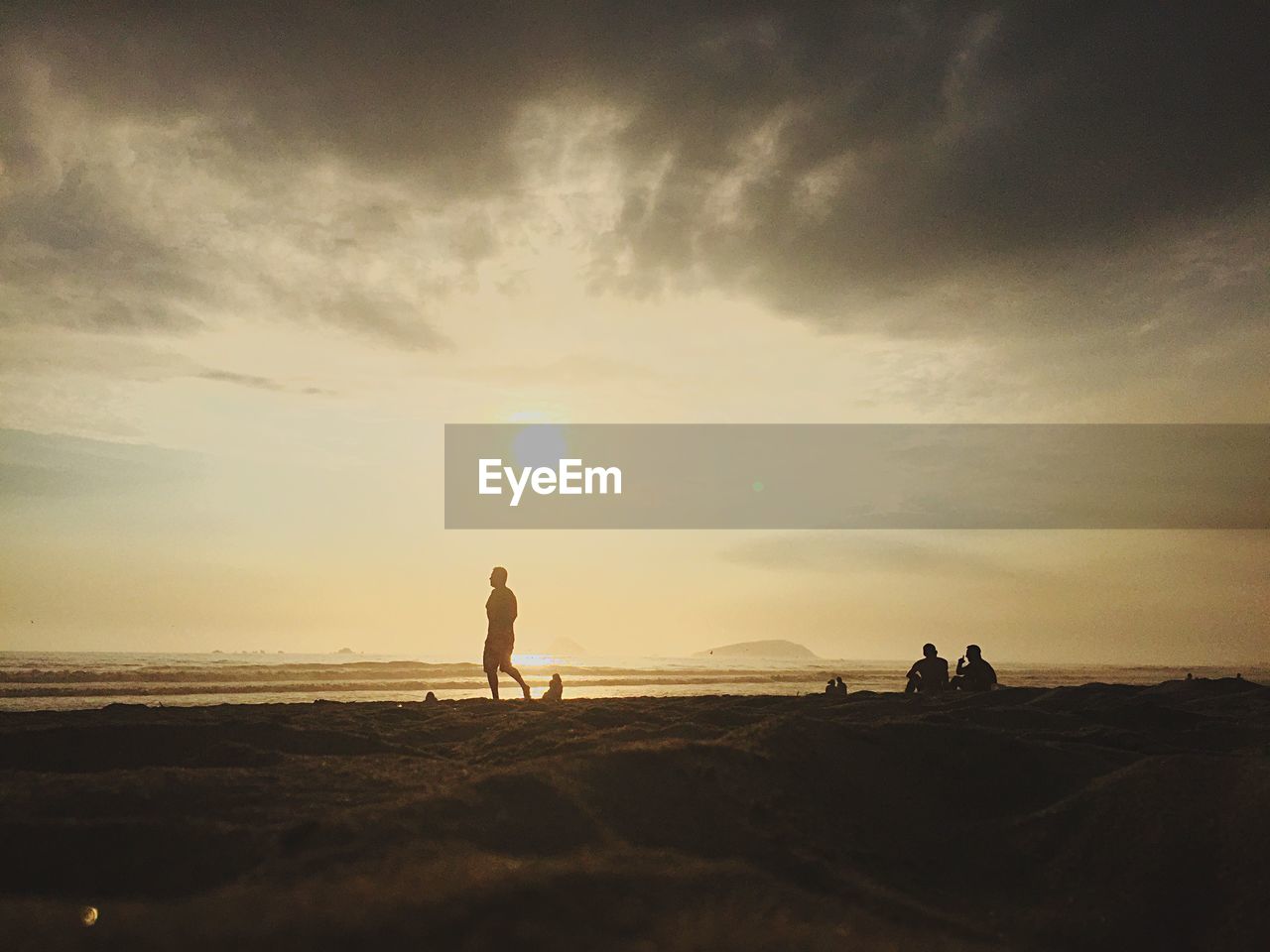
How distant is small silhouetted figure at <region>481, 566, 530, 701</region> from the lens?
12.6m

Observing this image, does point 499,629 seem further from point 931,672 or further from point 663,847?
point 663,847

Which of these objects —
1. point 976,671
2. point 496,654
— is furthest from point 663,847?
point 976,671

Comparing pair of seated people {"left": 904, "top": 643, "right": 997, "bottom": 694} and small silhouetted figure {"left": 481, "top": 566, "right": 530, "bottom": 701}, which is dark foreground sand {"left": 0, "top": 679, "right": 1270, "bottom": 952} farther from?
pair of seated people {"left": 904, "top": 643, "right": 997, "bottom": 694}

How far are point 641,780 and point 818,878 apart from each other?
1.17m

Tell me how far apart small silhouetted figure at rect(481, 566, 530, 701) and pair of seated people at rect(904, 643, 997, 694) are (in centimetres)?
680

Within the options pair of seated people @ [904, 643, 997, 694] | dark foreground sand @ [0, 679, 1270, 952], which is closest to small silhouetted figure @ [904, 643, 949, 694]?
pair of seated people @ [904, 643, 997, 694]

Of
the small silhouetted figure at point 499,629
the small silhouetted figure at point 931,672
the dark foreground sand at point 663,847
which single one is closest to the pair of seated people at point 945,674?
the small silhouetted figure at point 931,672

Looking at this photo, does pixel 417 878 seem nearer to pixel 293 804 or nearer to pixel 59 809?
pixel 293 804

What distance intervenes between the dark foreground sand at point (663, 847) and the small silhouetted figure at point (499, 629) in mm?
6884

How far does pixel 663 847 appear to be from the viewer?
352 cm

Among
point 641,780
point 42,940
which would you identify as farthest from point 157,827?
point 641,780

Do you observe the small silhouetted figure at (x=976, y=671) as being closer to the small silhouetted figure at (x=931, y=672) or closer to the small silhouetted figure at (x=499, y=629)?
the small silhouetted figure at (x=931, y=672)

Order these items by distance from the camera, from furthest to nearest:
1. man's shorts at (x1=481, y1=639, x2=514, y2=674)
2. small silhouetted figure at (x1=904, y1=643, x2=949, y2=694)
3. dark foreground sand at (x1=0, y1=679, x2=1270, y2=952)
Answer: small silhouetted figure at (x1=904, y1=643, x2=949, y2=694) < man's shorts at (x1=481, y1=639, x2=514, y2=674) < dark foreground sand at (x1=0, y1=679, x2=1270, y2=952)

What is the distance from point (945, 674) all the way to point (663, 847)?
1248cm
